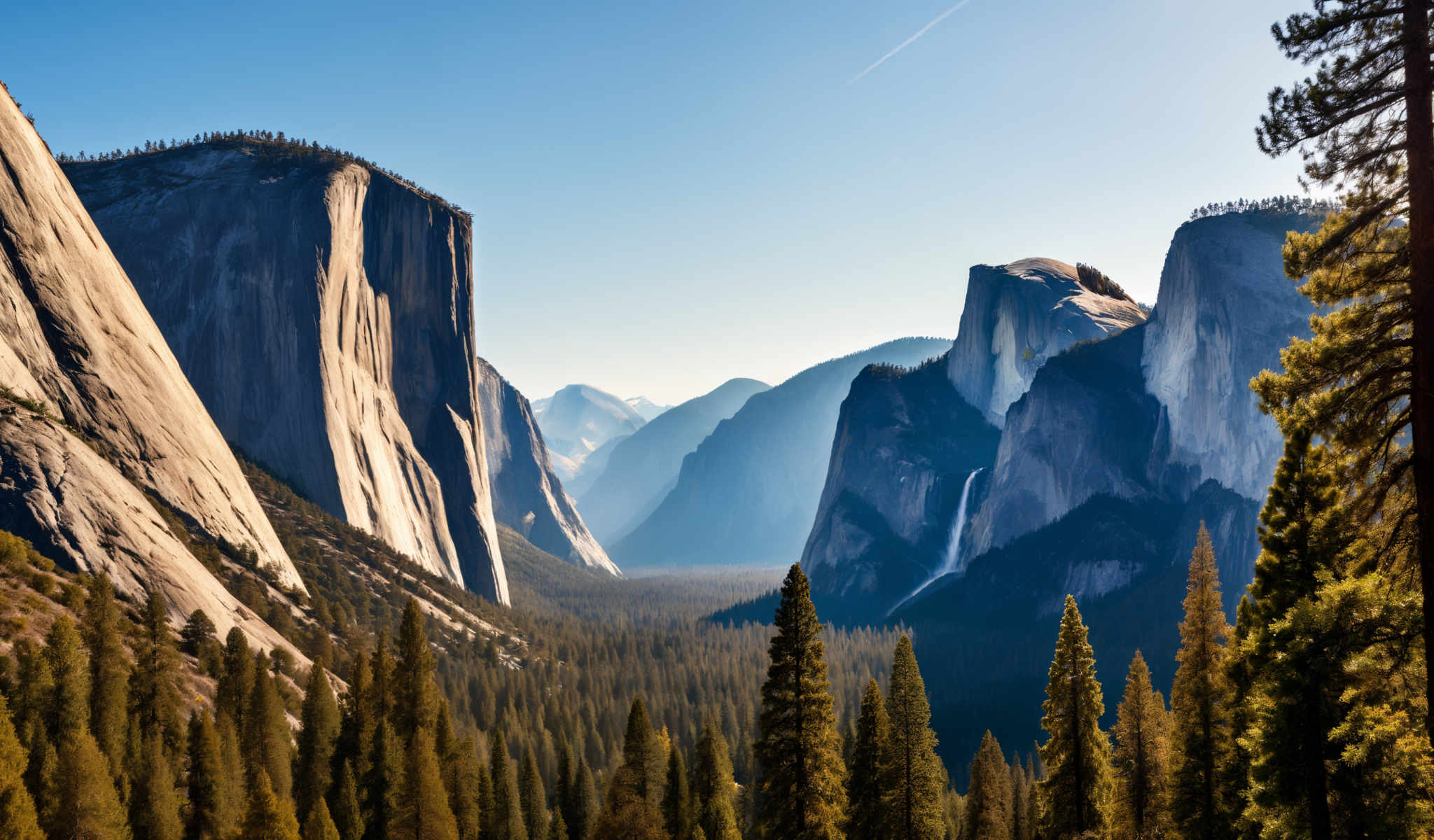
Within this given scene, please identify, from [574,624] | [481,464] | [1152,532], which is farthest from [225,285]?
[1152,532]

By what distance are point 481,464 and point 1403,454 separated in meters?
176

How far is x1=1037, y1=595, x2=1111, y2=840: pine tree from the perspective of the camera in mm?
31156

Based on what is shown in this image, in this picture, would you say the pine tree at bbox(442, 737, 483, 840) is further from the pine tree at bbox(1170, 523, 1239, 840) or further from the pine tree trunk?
the pine tree trunk

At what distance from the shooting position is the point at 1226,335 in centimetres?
14350

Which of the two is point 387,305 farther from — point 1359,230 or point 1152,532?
point 1359,230

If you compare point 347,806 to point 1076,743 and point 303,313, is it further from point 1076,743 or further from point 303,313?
point 303,313

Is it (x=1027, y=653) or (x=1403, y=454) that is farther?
(x=1027, y=653)

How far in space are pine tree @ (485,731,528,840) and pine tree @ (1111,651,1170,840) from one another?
111 feet

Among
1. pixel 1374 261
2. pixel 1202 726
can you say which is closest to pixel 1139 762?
pixel 1202 726

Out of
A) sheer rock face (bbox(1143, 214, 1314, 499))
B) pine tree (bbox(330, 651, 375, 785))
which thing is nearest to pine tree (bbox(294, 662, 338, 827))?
pine tree (bbox(330, 651, 375, 785))

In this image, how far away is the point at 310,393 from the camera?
128 m

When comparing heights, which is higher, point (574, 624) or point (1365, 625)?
point (1365, 625)

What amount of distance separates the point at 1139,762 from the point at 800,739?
577 inches

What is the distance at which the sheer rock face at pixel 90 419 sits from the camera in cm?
5419
